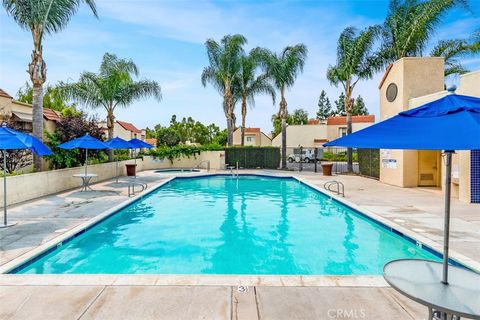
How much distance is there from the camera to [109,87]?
16.9 meters

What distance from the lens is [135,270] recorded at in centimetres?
539

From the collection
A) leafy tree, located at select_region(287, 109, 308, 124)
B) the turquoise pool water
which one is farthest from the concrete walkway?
leafy tree, located at select_region(287, 109, 308, 124)

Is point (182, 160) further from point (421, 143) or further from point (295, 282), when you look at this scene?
point (421, 143)

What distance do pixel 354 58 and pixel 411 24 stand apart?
3308 millimetres

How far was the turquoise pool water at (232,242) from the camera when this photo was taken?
5.53m

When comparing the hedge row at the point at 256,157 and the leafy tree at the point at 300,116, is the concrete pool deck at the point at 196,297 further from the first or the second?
the leafy tree at the point at 300,116

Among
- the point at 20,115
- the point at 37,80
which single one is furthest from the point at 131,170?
the point at 37,80

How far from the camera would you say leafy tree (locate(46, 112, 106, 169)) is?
13203 mm

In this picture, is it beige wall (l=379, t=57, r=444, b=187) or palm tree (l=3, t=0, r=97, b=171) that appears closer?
palm tree (l=3, t=0, r=97, b=171)

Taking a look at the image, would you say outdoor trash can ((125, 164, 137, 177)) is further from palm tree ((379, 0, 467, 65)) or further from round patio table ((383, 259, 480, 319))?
round patio table ((383, 259, 480, 319))

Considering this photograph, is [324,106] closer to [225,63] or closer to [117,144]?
[225,63]

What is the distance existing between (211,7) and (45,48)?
6471 millimetres

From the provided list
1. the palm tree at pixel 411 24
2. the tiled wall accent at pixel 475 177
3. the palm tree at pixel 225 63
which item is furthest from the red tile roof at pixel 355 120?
the tiled wall accent at pixel 475 177

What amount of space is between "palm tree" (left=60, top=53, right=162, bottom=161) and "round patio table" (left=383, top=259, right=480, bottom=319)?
17334 mm
